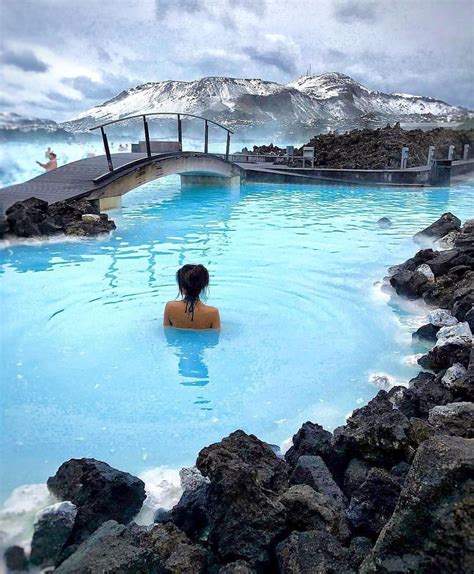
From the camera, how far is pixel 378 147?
2303 centimetres

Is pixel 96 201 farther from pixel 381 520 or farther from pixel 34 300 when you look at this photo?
pixel 381 520

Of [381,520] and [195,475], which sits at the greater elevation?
[381,520]

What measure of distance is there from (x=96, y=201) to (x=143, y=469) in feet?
28.1

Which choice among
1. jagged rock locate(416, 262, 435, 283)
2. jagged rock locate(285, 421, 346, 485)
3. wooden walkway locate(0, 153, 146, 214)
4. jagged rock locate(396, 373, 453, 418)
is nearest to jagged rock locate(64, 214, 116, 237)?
wooden walkway locate(0, 153, 146, 214)

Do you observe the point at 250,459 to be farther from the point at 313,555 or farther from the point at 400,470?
the point at 313,555

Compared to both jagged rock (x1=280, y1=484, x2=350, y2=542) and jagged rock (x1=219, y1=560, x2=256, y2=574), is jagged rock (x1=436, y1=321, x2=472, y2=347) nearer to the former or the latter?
jagged rock (x1=280, y1=484, x2=350, y2=542)

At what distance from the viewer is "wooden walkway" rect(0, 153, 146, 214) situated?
1071cm

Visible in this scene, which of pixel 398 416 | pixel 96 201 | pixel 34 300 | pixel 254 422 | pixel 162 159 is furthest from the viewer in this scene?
pixel 162 159

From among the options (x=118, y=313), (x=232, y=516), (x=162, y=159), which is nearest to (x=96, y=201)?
(x=162, y=159)

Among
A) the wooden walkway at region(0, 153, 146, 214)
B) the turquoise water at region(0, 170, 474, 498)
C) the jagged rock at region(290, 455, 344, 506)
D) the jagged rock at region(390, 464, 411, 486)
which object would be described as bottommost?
the turquoise water at region(0, 170, 474, 498)

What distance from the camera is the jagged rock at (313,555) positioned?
6.21ft

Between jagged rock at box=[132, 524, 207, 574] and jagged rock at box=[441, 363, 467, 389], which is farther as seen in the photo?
jagged rock at box=[441, 363, 467, 389]

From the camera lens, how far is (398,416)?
2.87 m

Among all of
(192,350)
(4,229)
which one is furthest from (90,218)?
(192,350)
